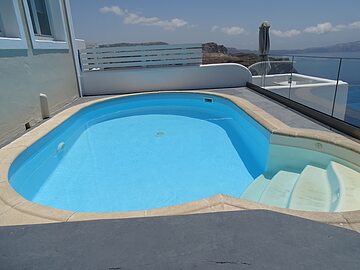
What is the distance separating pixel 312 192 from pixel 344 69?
Answer: 3.19m

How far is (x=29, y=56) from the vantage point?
5.69m

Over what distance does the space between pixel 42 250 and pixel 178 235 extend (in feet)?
2.93

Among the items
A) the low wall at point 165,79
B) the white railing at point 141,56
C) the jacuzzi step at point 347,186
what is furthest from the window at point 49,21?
the jacuzzi step at point 347,186

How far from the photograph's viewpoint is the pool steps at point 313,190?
2.66 m

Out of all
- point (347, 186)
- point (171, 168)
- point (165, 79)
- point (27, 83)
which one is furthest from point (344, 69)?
point (27, 83)

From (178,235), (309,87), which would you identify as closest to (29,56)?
(178,235)

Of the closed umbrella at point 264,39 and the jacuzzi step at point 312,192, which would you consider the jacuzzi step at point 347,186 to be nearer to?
the jacuzzi step at point 312,192

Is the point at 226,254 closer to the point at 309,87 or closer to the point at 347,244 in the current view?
the point at 347,244

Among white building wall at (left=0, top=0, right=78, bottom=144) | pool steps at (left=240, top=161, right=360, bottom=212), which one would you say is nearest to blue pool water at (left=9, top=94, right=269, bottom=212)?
pool steps at (left=240, top=161, right=360, bottom=212)

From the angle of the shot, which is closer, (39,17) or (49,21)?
(39,17)

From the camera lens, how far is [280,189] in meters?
3.43

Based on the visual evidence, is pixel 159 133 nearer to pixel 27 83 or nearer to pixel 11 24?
pixel 27 83

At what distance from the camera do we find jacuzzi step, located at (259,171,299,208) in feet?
10.2

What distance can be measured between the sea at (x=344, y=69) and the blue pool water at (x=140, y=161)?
1.76 meters
